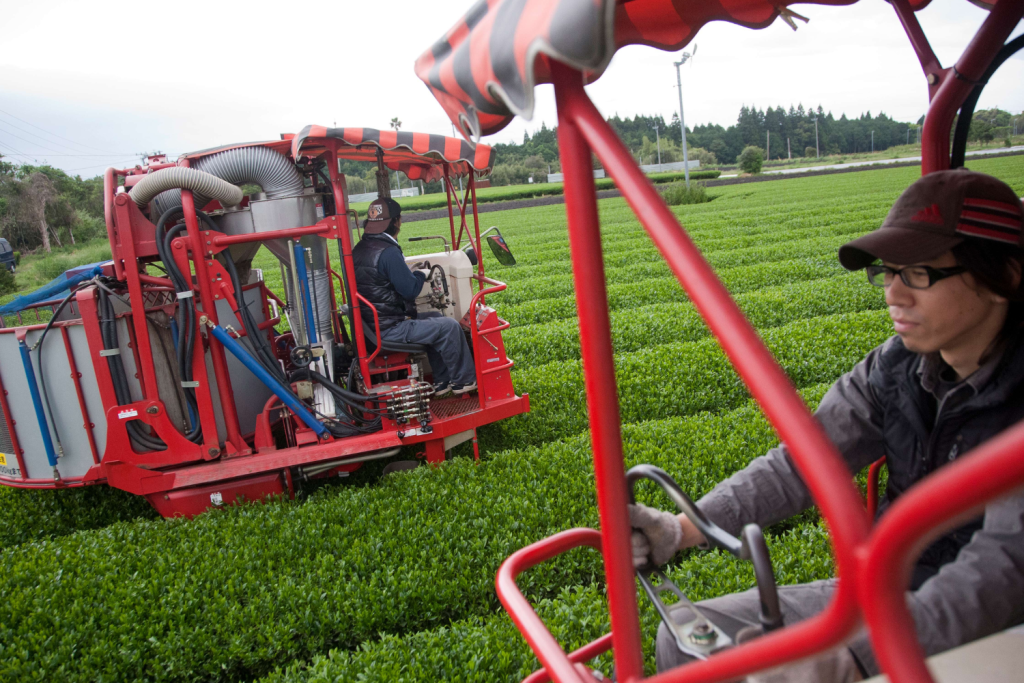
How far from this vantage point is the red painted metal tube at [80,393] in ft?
17.0

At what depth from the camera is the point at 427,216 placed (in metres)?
42.3

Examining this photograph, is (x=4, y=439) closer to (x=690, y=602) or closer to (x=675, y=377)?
(x=690, y=602)

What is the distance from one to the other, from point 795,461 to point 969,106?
247cm

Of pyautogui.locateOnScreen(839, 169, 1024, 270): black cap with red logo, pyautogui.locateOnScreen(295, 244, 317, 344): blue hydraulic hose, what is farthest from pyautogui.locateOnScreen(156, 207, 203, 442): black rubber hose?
pyautogui.locateOnScreen(839, 169, 1024, 270): black cap with red logo

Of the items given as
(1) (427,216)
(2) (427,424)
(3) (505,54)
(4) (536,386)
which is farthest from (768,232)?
(1) (427,216)

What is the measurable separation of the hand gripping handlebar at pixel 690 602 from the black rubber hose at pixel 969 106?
191 centimetres

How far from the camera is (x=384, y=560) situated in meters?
4.40

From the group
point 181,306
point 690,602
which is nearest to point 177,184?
point 181,306

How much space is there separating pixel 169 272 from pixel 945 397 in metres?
4.93

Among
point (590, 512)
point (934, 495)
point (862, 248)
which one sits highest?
point (862, 248)

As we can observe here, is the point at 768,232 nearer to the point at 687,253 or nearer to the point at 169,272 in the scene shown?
the point at 169,272

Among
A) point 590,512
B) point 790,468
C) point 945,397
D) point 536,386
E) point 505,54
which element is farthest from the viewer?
point 536,386

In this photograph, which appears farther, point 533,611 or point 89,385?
point 89,385

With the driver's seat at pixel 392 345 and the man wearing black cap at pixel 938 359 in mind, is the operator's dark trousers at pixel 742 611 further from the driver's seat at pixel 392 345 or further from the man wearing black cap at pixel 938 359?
the driver's seat at pixel 392 345
